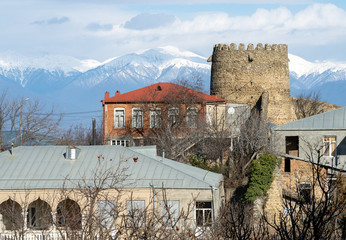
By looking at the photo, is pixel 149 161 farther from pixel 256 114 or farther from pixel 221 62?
pixel 221 62

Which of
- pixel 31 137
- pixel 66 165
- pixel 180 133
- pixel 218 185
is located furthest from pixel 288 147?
pixel 31 137

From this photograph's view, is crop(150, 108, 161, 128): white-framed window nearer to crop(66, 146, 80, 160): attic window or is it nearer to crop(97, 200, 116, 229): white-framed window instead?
crop(66, 146, 80, 160): attic window

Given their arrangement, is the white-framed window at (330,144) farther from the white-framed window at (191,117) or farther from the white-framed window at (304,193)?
the white-framed window at (191,117)

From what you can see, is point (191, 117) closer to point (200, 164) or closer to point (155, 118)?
point (155, 118)

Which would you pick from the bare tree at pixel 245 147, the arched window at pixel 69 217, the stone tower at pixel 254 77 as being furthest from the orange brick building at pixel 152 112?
the arched window at pixel 69 217

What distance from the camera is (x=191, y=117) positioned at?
48188mm

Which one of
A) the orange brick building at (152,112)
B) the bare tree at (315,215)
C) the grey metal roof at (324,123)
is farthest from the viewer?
the orange brick building at (152,112)

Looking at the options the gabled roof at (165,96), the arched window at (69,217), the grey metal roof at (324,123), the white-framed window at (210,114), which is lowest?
Answer: the arched window at (69,217)

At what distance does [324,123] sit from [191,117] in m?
9.89

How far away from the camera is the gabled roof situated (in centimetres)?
4994

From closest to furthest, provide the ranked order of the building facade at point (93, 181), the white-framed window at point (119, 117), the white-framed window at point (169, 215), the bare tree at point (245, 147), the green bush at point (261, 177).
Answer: the white-framed window at point (169, 215) → the building facade at point (93, 181) → the green bush at point (261, 177) → the bare tree at point (245, 147) → the white-framed window at point (119, 117)

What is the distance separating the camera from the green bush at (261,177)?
32312mm

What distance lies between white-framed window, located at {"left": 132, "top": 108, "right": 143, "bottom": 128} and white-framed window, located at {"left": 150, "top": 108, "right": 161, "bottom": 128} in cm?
72

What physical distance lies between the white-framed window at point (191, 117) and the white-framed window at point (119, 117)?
4636mm
